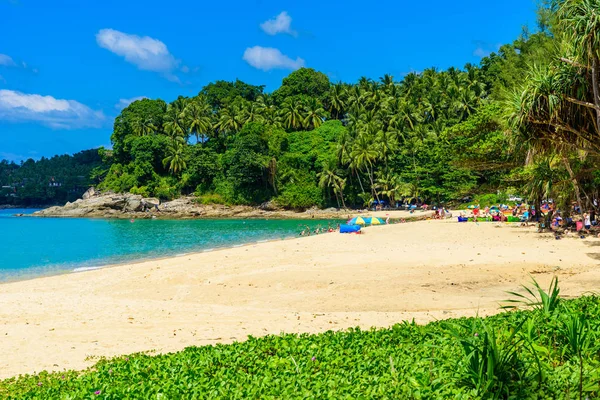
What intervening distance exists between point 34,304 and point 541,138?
50.7 ft

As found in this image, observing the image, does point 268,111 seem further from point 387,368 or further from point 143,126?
point 387,368

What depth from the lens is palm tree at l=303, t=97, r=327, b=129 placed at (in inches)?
3155

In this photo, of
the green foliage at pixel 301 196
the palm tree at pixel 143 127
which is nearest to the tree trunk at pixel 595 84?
the green foliage at pixel 301 196

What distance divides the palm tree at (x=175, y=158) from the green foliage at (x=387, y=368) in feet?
250

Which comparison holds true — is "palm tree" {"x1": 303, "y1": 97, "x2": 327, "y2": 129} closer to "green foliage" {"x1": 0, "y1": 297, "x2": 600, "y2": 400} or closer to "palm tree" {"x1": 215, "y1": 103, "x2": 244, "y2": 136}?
"palm tree" {"x1": 215, "y1": 103, "x2": 244, "y2": 136}

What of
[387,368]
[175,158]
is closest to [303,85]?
[175,158]

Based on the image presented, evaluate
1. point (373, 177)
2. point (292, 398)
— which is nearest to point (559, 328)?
point (292, 398)

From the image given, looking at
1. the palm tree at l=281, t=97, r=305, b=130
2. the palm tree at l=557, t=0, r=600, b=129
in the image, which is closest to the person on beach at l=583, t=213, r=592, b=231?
the palm tree at l=557, t=0, r=600, b=129

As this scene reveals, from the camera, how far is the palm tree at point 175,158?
262 ft

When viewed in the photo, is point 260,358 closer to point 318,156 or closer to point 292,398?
point 292,398

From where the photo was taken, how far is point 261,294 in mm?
13539

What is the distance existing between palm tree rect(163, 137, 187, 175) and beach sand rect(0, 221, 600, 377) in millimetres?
60498

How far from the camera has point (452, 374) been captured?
4.12 meters

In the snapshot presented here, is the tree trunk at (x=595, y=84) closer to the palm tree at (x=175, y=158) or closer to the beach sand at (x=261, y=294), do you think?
the beach sand at (x=261, y=294)
